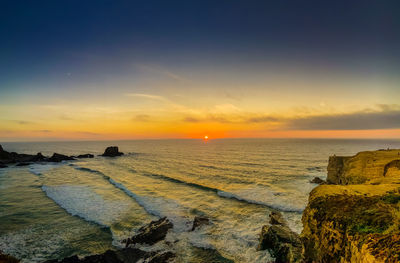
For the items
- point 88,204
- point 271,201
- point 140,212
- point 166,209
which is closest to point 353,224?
point 271,201

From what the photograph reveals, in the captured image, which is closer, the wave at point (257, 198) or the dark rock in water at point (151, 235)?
the dark rock in water at point (151, 235)

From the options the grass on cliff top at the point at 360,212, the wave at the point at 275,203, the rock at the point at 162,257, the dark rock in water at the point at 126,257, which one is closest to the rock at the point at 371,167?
→ the wave at the point at 275,203

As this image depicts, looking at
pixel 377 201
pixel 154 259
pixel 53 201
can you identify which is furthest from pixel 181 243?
pixel 53 201

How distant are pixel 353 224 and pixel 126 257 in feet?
40.1

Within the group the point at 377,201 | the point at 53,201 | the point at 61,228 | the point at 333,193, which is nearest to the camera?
the point at 377,201

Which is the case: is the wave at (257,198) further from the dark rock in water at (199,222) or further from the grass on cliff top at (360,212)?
the grass on cliff top at (360,212)

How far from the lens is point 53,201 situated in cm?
2312

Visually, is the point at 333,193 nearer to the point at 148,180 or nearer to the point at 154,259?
the point at 154,259

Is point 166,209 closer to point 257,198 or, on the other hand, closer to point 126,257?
point 126,257

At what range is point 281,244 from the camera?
12.2m

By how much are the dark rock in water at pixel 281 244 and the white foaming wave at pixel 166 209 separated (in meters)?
6.55

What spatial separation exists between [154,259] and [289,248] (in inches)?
328

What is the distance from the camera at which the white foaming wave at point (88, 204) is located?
18.6 metres

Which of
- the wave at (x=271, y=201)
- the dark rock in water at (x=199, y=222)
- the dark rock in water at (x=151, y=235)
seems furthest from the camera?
the wave at (x=271, y=201)
